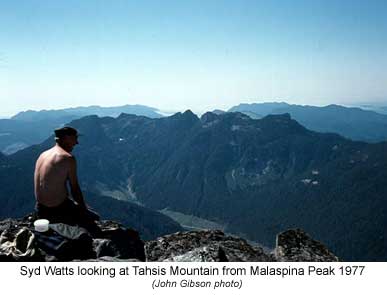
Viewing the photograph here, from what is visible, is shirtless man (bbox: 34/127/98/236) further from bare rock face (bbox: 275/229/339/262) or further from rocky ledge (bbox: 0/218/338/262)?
bare rock face (bbox: 275/229/339/262)

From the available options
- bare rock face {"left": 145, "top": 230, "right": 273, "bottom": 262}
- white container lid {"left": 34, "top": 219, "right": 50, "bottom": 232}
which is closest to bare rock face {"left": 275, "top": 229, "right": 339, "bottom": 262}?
bare rock face {"left": 145, "top": 230, "right": 273, "bottom": 262}

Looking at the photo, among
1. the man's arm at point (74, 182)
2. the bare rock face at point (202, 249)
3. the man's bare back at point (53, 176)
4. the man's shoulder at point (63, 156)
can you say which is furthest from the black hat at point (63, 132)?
the bare rock face at point (202, 249)

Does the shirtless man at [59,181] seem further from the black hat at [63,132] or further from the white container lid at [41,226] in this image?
the white container lid at [41,226]

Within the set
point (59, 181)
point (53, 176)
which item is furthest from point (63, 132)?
point (59, 181)

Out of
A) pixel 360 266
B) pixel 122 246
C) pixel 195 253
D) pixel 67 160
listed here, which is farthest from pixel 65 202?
pixel 360 266

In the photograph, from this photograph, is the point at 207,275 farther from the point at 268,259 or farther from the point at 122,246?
the point at 122,246
